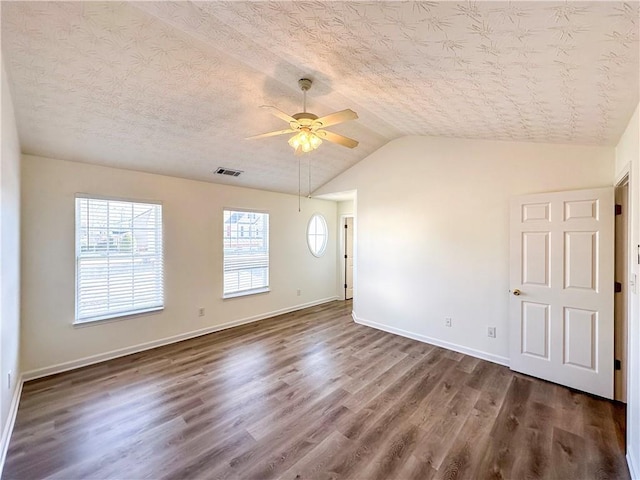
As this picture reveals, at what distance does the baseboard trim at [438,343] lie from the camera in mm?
3428

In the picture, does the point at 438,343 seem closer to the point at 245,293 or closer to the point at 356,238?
the point at 356,238

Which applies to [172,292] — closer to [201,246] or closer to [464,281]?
[201,246]

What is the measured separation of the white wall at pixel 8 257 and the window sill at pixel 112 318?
0.67m

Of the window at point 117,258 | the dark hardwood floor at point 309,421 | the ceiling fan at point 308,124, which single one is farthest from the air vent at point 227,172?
the dark hardwood floor at point 309,421

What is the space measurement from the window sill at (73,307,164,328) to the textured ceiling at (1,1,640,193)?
6.30ft

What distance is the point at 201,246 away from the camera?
4367 millimetres

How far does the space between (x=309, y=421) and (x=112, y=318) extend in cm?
287

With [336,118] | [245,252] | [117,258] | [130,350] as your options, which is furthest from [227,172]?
[130,350]

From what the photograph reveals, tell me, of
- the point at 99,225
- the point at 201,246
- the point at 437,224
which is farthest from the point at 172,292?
the point at 437,224

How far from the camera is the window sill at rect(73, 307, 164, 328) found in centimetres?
329

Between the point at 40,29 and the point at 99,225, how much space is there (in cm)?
228

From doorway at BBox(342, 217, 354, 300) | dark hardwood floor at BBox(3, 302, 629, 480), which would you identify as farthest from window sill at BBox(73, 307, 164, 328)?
doorway at BBox(342, 217, 354, 300)

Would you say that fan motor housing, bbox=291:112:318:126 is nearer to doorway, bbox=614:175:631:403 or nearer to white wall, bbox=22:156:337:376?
white wall, bbox=22:156:337:376

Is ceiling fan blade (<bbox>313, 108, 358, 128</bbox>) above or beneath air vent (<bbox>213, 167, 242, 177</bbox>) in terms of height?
beneath
